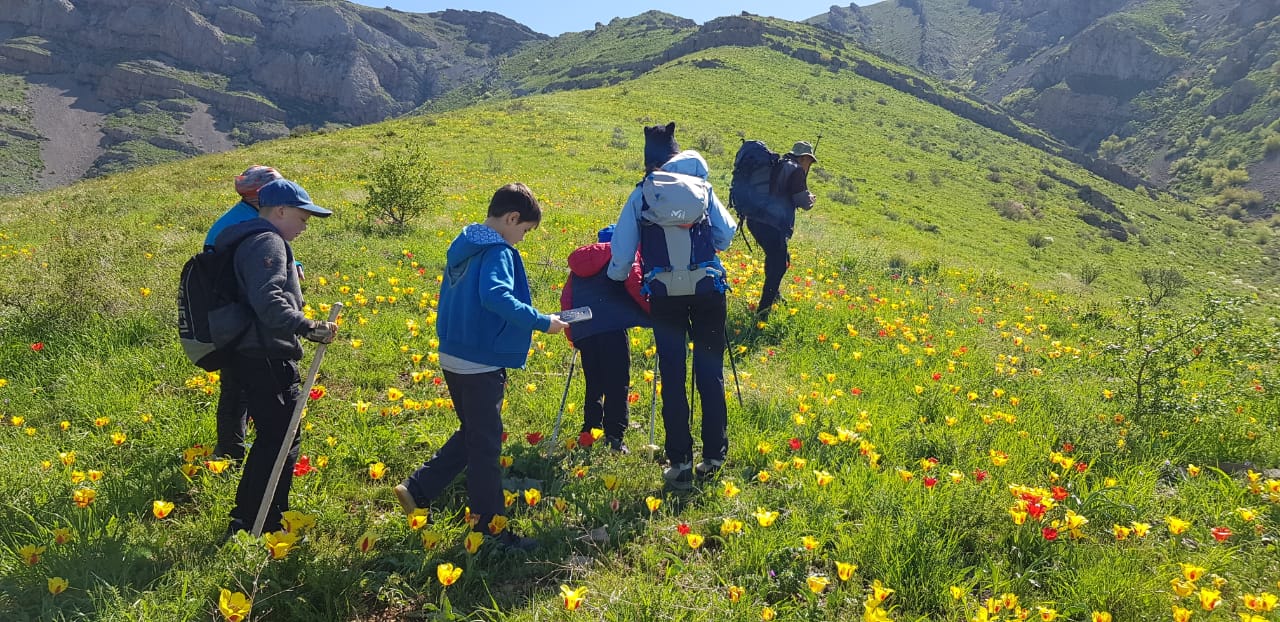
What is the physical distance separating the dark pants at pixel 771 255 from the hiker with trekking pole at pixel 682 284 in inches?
124

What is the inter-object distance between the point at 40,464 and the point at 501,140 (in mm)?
26223

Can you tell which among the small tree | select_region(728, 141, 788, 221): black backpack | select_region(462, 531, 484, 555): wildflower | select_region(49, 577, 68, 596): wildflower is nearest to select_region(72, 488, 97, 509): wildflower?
select_region(49, 577, 68, 596): wildflower

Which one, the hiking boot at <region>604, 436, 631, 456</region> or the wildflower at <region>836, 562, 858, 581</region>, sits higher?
the wildflower at <region>836, 562, 858, 581</region>

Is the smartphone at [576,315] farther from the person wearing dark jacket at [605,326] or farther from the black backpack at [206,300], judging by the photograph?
the black backpack at [206,300]

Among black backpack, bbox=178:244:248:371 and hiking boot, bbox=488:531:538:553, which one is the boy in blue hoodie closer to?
hiking boot, bbox=488:531:538:553

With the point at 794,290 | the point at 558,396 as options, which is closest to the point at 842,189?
the point at 794,290

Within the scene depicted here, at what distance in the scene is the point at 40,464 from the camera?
365 centimetres

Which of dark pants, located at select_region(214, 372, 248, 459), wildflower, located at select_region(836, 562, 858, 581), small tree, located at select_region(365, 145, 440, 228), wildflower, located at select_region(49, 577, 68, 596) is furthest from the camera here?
small tree, located at select_region(365, 145, 440, 228)

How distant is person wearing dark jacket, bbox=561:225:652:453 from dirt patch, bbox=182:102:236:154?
17317cm

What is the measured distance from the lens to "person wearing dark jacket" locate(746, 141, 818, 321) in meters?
7.02

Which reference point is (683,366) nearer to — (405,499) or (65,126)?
(405,499)

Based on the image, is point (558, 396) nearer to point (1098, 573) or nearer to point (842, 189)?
point (1098, 573)

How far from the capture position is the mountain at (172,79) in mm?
130000

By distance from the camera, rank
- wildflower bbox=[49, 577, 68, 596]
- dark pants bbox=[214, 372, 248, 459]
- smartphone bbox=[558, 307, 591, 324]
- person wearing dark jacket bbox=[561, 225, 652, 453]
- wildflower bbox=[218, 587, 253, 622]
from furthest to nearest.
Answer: person wearing dark jacket bbox=[561, 225, 652, 453], dark pants bbox=[214, 372, 248, 459], smartphone bbox=[558, 307, 591, 324], wildflower bbox=[49, 577, 68, 596], wildflower bbox=[218, 587, 253, 622]
